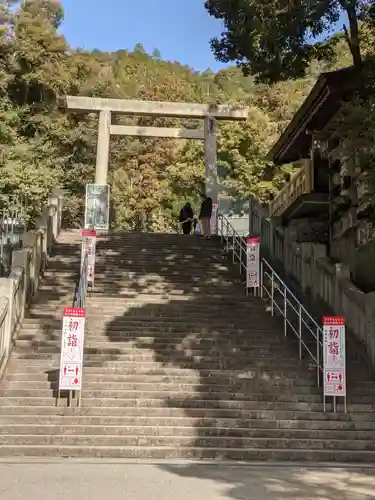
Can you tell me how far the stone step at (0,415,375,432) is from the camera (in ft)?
27.9

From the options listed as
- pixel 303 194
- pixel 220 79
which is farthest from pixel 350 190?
pixel 220 79

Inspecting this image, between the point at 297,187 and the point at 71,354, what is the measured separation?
1138 centimetres

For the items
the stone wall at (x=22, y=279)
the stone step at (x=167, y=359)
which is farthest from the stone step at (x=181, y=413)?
the stone step at (x=167, y=359)

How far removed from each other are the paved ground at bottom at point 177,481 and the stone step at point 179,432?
30.7 inches

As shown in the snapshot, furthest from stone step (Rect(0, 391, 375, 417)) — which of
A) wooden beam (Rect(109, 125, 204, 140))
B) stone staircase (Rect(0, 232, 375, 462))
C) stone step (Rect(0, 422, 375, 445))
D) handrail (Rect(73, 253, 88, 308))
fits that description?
wooden beam (Rect(109, 125, 204, 140))

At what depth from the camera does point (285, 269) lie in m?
15.8

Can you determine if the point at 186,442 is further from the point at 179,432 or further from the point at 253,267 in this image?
the point at 253,267

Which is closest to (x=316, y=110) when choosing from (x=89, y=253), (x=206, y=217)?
(x=206, y=217)

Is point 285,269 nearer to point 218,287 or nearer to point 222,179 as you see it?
point 218,287

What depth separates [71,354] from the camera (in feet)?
29.4

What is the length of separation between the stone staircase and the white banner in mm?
384

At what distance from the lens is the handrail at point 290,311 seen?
10.9 meters

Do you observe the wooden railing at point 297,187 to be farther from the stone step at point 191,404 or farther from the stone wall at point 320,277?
the stone step at point 191,404

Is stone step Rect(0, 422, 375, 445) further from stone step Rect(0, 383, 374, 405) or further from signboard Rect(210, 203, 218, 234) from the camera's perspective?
signboard Rect(210, 203, 218, 234)
